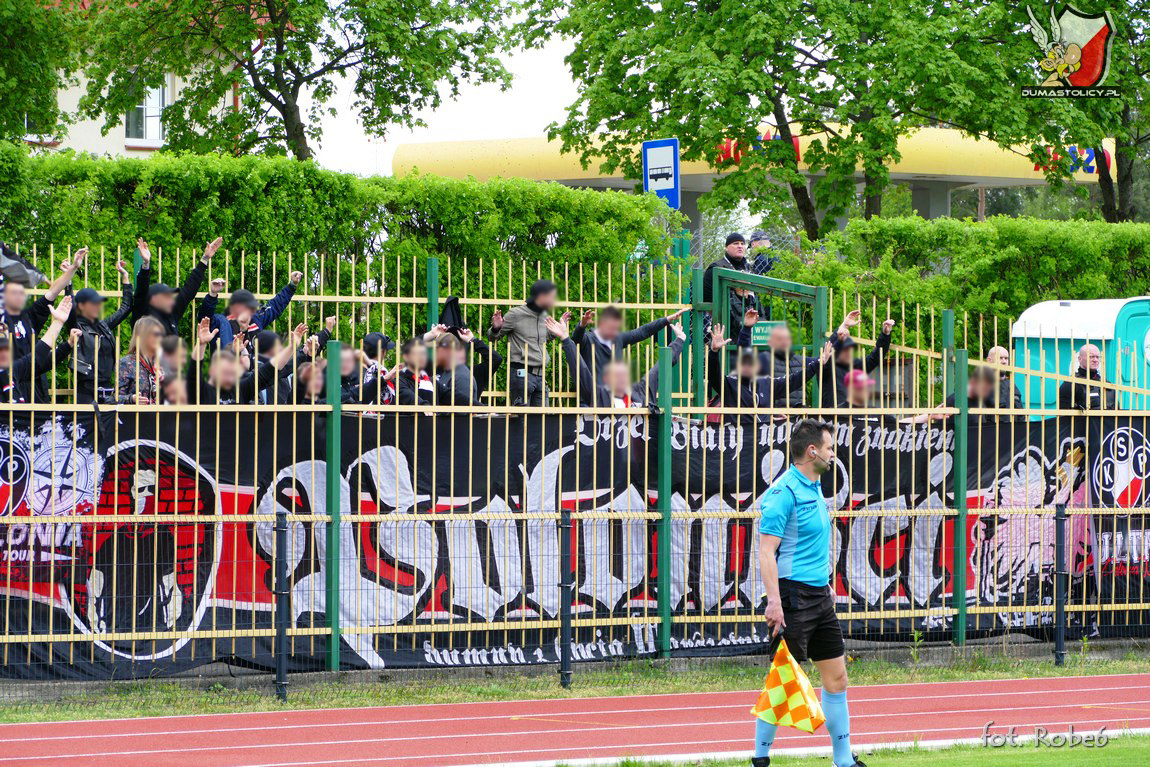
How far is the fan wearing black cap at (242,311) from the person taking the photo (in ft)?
36.4

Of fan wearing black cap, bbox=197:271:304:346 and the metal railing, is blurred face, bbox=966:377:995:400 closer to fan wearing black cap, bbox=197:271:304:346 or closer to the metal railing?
the metal railing

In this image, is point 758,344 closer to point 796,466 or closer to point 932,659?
point 932,659

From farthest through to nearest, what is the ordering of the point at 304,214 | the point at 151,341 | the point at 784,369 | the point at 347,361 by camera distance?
1. the point at 304,214
2. the point at 784,369
3. the point at 347,361
4. the point at 151,341

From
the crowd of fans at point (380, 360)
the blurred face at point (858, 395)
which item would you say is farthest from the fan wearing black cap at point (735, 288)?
the blurred face at point (858, 395)

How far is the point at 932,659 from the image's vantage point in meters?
11.3

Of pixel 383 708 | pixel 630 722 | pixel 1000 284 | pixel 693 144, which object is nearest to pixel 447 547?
pixel 383 708

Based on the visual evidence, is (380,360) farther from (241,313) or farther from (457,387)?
(241,313)

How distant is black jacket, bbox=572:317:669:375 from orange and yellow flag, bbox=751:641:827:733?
4141mm

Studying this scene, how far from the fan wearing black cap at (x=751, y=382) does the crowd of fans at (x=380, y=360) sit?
0.04 ft

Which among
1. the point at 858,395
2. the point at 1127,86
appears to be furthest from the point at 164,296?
the point at 1127,86

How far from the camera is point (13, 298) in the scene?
32.9ft

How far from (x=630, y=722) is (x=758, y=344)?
3.76 metres

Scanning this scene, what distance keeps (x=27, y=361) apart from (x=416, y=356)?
8.51 ft
